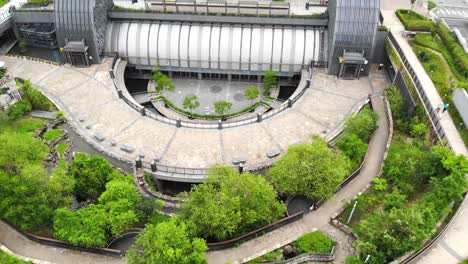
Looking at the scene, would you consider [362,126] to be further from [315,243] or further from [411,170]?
[315,243]

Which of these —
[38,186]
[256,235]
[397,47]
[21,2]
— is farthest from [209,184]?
[21,2]

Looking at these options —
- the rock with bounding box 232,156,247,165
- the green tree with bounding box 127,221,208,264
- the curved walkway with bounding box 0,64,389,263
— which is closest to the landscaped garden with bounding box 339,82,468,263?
the curved walkway with bounding box 0,64,389,263

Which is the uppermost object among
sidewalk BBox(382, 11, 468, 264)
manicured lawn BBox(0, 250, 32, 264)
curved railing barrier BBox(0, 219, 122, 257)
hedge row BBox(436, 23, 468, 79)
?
hedge row BBox(436, 23, 468, 79)

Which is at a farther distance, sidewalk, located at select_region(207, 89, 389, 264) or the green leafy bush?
sidewalk, located at select_region(207, 89, 389, 264)

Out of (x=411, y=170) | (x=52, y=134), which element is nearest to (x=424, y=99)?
(x=411, y=170)

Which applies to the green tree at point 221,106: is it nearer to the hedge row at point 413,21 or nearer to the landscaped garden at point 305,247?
the landscaped garden at point 305,247

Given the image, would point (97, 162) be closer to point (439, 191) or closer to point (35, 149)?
point (35, 149)

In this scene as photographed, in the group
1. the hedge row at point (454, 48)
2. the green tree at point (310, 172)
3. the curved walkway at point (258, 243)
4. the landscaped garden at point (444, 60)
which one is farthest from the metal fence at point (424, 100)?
the green tree at point (310, 172)

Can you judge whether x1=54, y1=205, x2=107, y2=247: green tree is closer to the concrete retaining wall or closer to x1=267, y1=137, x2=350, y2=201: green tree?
x1=267, y1=137, x2=350, y2=201: green tree
